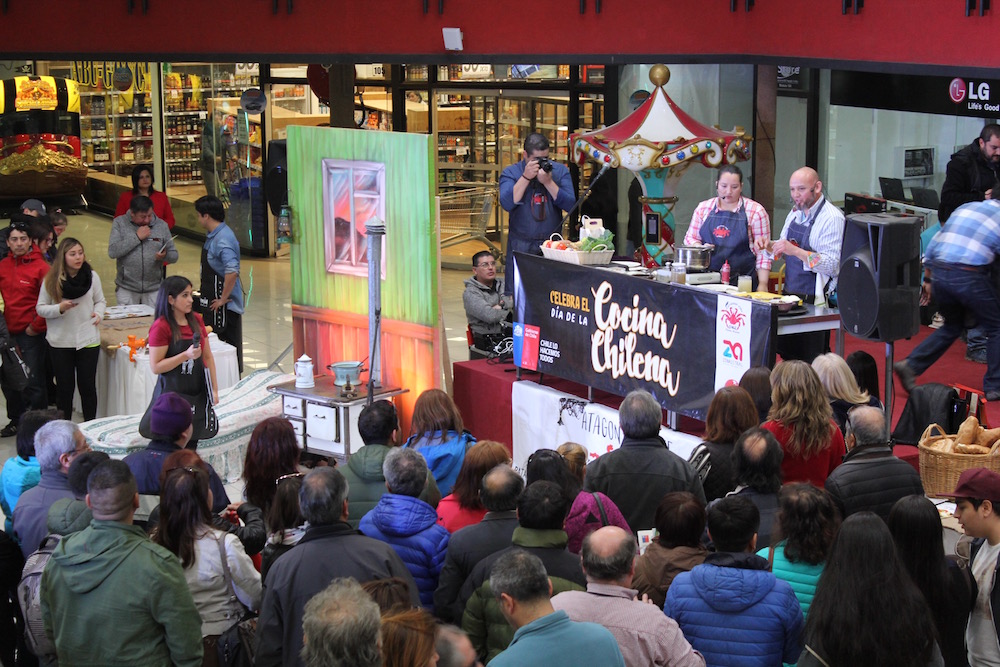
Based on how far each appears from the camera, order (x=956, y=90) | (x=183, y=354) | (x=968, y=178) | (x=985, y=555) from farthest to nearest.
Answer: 1. (x=956, y=90)
2. (x=968, y=178)
3. (x=183, y=354)
4. (x=985, y=555)

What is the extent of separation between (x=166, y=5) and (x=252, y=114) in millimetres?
4677

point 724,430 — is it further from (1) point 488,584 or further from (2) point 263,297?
(2) point 263,297

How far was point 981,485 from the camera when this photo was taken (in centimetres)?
429

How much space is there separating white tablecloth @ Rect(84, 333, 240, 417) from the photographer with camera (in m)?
2.10

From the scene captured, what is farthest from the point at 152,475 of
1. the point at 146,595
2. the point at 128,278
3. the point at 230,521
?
the point at 128,278

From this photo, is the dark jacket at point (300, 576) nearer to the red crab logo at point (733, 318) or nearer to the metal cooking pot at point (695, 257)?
the red crab logo at point (733, 318)

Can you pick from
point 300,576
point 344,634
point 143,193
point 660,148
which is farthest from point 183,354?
point 344,634

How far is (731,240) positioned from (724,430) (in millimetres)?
3014

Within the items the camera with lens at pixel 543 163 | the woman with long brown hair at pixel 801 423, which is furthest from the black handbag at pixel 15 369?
the woman with long brown hair at pixel 801 423

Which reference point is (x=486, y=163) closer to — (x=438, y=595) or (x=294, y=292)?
(x=294, y=292)

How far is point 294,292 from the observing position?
8.84 metres

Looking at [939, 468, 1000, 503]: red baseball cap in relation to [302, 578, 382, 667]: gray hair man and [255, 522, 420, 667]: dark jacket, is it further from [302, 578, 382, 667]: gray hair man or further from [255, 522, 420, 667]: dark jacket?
[302, 578, 382, 667]: gray hair man

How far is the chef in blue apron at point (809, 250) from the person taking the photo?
25.1 ft

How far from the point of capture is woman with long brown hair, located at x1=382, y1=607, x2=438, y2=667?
10.8 ft
